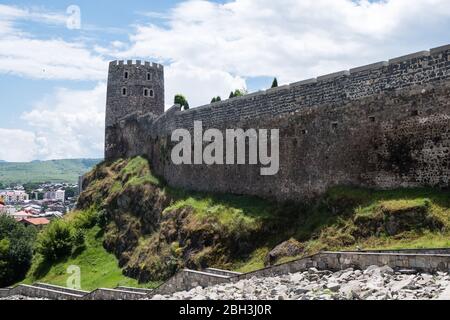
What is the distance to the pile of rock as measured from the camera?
1114 cm

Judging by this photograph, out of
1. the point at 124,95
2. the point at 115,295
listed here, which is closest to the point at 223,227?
the point at 115,295

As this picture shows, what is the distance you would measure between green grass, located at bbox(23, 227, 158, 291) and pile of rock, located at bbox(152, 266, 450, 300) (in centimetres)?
1270

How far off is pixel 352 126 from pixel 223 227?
23.6 ft

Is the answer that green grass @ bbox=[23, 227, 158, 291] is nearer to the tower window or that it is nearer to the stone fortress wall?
the stone fortress wall

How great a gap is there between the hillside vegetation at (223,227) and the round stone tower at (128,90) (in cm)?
588

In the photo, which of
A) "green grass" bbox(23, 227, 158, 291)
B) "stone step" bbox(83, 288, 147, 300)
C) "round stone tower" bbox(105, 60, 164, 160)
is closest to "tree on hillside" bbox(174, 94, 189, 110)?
"round stone tower" bbox(105, 60, 164, 160)

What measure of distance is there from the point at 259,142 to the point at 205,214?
13.7 ft

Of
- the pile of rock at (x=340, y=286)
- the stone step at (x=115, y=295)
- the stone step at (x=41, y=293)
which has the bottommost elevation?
the stone step at (x=41, y=293)

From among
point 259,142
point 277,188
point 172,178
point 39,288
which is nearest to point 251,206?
point 277,188

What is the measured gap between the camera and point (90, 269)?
31172mm

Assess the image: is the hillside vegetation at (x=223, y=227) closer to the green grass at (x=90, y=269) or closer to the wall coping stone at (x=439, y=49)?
the green grass at (x=90, y=269)

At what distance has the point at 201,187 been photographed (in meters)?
28.7

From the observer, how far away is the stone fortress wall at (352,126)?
17562mm

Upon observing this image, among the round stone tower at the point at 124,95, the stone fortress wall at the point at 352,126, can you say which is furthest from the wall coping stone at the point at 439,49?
the round stone tower at the point at 124,95
